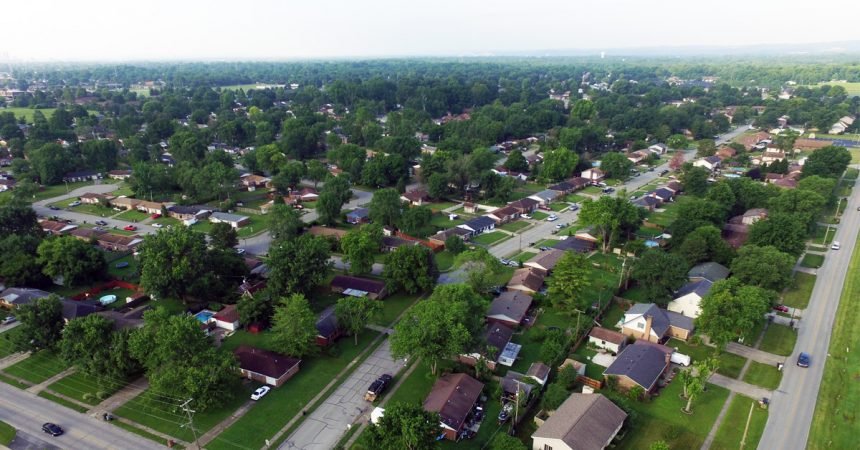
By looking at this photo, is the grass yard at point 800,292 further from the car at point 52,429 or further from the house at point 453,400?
the car at point 52,429

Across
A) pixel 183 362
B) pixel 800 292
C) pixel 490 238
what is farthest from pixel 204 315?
pixel 800 292

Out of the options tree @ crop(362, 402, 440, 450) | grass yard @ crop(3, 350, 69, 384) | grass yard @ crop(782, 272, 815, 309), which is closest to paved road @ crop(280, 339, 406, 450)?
tree @ crop(362, 402, 440, 450)

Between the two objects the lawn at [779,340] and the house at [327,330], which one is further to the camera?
the house at [327,330]

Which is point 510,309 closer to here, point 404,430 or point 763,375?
point 763,375

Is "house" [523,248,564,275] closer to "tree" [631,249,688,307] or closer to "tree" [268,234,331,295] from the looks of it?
"tree" [631,249,688,307]

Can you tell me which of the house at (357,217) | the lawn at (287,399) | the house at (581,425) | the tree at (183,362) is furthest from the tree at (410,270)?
the house at (357,217)

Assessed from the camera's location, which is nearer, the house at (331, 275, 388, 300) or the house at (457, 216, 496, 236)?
the house at (331, 275, 388, 300)

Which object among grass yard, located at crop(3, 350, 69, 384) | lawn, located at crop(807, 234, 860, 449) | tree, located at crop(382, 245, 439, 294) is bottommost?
lawn, located at crop(807, 234, 860, 449)
